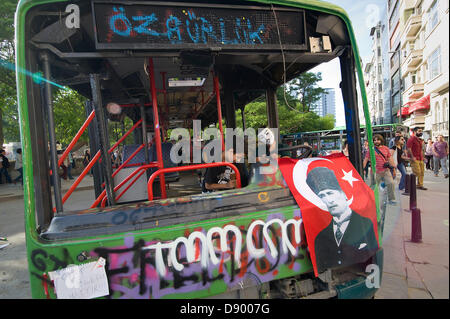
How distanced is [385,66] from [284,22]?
60.4 meters

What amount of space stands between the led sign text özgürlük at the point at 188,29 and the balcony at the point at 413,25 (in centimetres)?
3359

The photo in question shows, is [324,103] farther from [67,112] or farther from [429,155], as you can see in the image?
[67,112]

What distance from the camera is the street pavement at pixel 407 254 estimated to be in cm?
126

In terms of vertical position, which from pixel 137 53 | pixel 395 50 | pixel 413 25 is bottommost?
pixel 137 53

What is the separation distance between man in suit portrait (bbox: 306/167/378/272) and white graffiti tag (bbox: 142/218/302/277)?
216mm

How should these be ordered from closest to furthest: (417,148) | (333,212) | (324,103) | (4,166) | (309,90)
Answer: (333,212), (417,148), (4,166), (309,90), (324,103)

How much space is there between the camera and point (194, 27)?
2.28 m

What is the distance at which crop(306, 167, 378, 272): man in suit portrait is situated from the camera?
2166 millimetres

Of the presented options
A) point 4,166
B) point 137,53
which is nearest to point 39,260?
point 137,53

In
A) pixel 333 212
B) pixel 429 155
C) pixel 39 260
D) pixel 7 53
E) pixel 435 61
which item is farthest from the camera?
pixel 429 155

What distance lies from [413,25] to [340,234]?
36136mm
